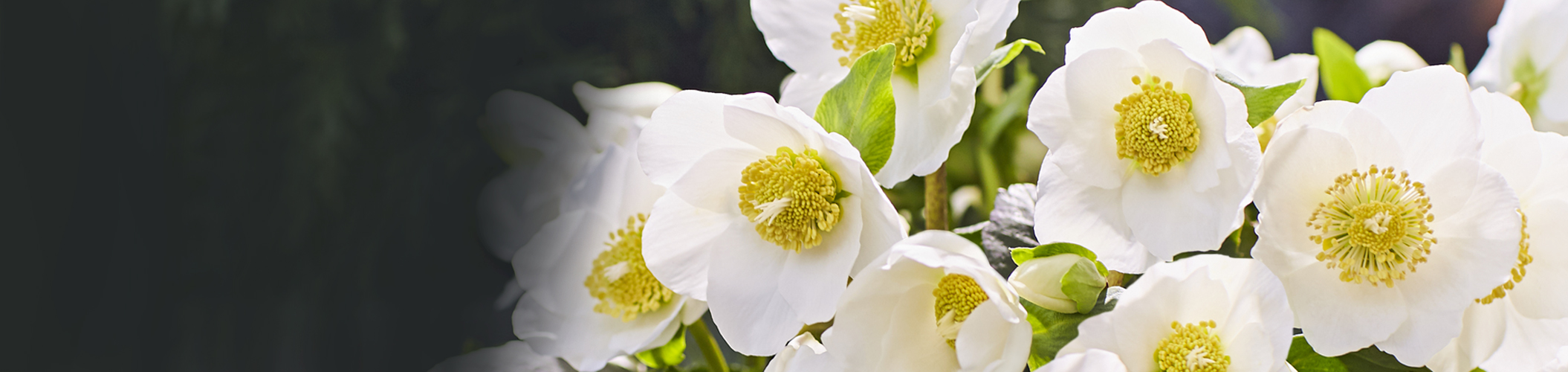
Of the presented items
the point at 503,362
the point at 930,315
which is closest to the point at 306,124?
the point at 503,362

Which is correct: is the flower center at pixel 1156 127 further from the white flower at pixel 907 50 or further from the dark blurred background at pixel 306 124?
the dark blurred background at pixel 306 124

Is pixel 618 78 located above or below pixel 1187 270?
below

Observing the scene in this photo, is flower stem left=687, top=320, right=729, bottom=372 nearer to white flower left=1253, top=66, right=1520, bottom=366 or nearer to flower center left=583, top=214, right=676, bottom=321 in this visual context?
A: flower center left=583, top=214, right=676, bottom=321

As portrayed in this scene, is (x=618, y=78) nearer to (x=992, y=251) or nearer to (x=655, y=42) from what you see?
(x=655, y=42)

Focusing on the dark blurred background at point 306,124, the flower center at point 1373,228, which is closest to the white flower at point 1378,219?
the flower center at point 1373,228

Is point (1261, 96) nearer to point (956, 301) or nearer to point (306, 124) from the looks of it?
Result: point (956, 301)

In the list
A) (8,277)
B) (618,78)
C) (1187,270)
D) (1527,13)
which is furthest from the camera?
(618,78)

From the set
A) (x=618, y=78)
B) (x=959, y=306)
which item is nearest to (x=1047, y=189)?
(x=959, y=306)
